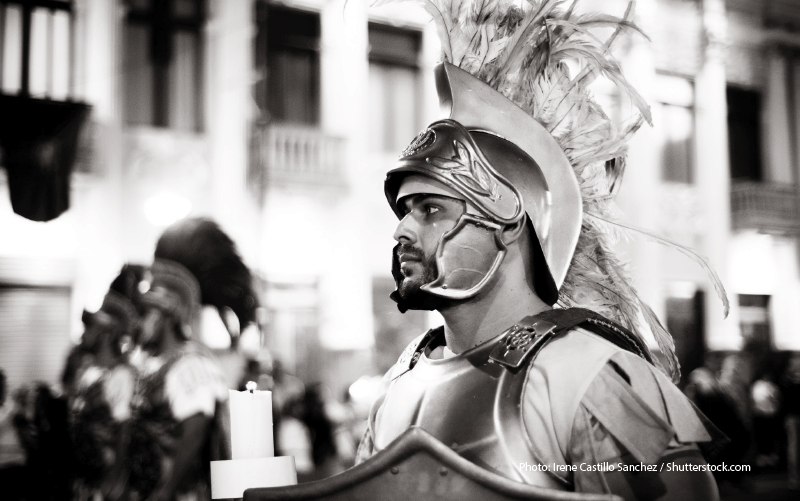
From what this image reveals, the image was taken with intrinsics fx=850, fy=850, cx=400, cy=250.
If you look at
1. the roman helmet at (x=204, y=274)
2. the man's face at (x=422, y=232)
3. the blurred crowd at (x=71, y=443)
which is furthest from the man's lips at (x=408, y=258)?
the roman helmet at (x=204, y=274)

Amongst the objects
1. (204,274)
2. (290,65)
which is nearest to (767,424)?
(290,65)

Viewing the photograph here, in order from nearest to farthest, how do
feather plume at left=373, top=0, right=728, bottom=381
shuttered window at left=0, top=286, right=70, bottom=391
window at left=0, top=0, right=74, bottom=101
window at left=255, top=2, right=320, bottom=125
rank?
feather plume at left=373, top=0, right=728, bottom=381 < shuttered window at left=0, top=286, right=70, bottom=391 < window at left=0, top=0, right=74, bottom=101 < window at left=255, top=2, right=320, bottom=125

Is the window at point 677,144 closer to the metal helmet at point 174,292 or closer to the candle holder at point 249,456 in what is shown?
the metal helmet at point 174,292

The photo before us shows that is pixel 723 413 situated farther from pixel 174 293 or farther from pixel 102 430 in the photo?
pixel 102 430

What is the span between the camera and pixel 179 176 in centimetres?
1170

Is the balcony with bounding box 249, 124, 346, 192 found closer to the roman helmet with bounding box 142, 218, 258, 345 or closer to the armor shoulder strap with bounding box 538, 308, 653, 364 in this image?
the roman helmet with bounding box 142, 218, 258, 345

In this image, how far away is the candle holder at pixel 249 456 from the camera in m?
1.61

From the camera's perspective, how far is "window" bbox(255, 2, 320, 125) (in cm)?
1312

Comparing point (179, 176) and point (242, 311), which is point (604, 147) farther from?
point (179, 176)

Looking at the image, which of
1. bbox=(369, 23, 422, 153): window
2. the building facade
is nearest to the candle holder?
the building facade

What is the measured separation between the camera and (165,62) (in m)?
12.0

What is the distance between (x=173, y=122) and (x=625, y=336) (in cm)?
1076

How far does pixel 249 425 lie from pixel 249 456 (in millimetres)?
59

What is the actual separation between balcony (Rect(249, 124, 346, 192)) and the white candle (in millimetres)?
10838
